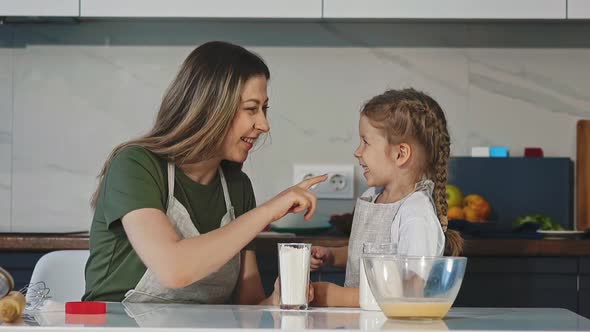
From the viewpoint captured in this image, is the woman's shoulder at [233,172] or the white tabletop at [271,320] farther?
the woman's shoulder at [233,172]

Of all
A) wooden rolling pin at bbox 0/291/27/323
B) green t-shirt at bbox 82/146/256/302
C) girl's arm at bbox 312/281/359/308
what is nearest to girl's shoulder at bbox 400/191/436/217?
girl's arm at bbox 312/281/359/308

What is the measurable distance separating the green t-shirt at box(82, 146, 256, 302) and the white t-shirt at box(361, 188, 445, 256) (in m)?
0.44

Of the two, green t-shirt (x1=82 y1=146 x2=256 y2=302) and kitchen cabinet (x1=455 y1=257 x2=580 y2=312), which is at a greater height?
green t-shirt (x1=82 y1=146 x2=256 y2=302)

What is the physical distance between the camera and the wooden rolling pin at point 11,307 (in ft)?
5.10

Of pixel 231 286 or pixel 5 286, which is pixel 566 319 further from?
pixel 5 286

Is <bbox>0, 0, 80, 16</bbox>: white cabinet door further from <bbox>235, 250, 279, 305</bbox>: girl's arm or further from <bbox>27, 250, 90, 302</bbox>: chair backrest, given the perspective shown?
<bbox>235, 250, 279, 305</bbox>: girl's arm

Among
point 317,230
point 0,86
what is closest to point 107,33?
point 0,86

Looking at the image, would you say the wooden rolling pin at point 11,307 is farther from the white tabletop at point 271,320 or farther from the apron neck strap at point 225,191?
the apron neck strap at point 225,191

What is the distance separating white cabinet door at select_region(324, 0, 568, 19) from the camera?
309cm

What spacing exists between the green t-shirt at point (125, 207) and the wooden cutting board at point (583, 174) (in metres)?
1.54

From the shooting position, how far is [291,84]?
343 centimetres

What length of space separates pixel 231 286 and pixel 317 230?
0.99m

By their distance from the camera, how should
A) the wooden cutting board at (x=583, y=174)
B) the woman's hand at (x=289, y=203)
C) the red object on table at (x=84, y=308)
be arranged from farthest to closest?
the wooden cutting board at (x=583, y=174), the woman's hand at (x=289, y=203), the red object on table at (x=84, y=308)

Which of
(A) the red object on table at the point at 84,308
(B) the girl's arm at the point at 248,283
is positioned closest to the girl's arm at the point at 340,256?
(B) the girl's arm at the point at 248,283
